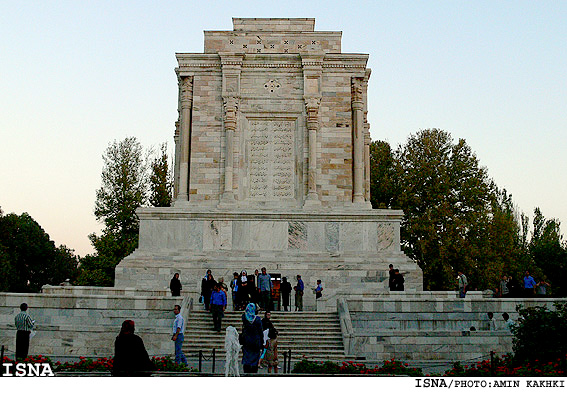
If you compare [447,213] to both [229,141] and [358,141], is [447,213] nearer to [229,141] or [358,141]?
[358,141]

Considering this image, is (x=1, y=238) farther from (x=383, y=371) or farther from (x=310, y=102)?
(x=383, y=371)

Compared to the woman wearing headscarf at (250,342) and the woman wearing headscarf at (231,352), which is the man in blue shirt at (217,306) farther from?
the woman wearing headscarf at (231,352)

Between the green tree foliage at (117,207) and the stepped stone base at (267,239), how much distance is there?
1607 cm

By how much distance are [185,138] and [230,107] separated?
8.32 ft

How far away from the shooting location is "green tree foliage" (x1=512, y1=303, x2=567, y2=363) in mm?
15180

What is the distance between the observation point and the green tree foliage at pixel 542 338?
15180mm

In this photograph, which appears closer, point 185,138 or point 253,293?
point 253,293

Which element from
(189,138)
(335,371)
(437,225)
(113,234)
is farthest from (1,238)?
(335,371)

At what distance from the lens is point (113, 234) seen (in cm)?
4619

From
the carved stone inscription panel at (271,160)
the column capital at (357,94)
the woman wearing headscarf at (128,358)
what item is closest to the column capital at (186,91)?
the carved stone inscription panel at (271,160)

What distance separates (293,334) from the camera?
64.1 ft

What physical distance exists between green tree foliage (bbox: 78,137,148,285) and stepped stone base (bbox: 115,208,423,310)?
52.7ft

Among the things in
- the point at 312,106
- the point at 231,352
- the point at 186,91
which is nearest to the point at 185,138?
→ the point at 186,91

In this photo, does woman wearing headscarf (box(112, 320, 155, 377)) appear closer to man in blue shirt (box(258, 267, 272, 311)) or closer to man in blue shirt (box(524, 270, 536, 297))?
man in blue shirt (box(258, 267, 272, 311))
